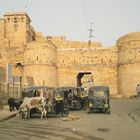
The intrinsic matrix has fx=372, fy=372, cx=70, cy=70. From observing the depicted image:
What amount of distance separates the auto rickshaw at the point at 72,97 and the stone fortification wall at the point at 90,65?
25391 mm

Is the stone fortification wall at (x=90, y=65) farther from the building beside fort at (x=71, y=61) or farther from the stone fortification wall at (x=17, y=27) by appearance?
the stone fortification wall at (x=17, y=27)

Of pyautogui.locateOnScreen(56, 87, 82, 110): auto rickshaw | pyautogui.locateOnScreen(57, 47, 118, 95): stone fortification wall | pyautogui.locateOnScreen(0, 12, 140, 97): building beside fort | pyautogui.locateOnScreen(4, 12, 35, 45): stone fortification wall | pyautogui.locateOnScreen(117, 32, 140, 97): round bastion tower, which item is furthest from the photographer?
pyautogui.locateOnScreen(4, 12, 35, 45): stone fortification wall

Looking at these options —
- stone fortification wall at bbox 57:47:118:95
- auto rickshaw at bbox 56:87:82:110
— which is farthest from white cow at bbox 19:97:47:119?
stone fortification wall at bbox 57:47:118:95

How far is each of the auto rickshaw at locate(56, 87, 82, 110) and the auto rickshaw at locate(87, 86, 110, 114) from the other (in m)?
1.55

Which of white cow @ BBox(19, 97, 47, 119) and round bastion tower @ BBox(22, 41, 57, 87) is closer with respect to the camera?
white cow @ BBox(19, 97, 47, 119)

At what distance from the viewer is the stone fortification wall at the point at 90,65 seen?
4784 cm

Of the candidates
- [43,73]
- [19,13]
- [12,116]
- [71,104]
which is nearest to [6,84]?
[71,104]

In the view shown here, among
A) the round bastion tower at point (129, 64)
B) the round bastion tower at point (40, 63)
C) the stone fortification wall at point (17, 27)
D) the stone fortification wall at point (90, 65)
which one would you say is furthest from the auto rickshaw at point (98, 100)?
the stone fortification wall at point (17, 27)

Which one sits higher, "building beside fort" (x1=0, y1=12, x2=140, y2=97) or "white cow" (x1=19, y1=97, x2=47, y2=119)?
"building beside fort" (x1=0, y1=12, x2=140, y2=97)

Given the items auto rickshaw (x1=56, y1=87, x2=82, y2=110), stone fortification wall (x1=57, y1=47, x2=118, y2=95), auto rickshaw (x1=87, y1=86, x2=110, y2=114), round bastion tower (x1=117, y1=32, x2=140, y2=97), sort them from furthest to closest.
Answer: stone fortification wall (x1=57, y1=47, x2=118, y2=95) → round bastion tower (x1=117, y1=32, x2=140, y2=97) → auto rickshaw (x1=56, y1=87, x2=82, y2=110) → auto rickshaw (x1=87, y1=86, x2=110, y2=114)

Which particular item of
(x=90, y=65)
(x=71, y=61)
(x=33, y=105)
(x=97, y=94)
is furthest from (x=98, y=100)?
(x=71, y=61)

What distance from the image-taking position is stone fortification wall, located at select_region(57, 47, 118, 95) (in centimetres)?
4784

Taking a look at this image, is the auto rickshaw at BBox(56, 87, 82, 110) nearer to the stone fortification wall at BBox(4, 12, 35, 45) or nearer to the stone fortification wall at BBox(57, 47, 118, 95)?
the stone fortification wall at BBox(57, 47, 118, 95)

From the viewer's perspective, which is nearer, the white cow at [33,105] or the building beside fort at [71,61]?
the white cow at [33,105]
